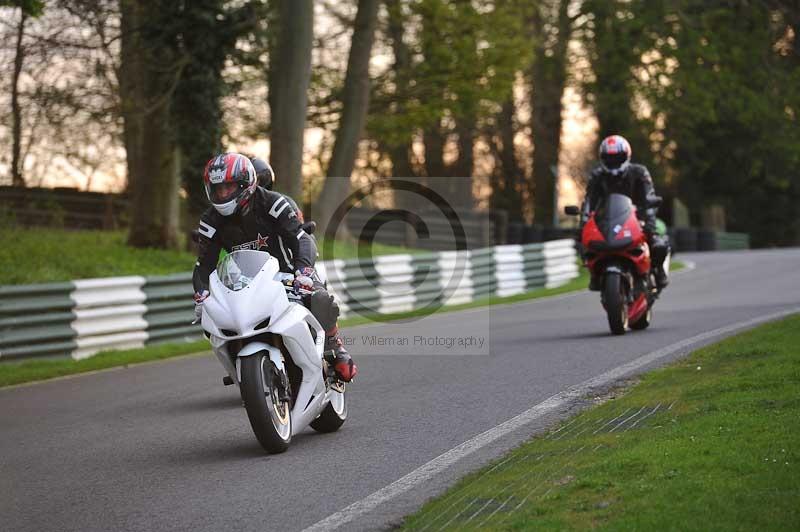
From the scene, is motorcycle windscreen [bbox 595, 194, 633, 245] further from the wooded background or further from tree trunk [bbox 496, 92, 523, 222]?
tree trunk [bbox 496, 92, 523, 222]

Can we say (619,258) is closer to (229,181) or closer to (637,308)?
(637,308)

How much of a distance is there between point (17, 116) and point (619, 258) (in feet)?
43.8

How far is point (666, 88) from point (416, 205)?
8.63 metres

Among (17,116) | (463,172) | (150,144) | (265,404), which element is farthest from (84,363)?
(463,172)

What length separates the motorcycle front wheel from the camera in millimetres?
7496

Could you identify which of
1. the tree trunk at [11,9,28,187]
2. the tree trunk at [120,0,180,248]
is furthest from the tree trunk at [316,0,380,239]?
the tree trunk at [11,9,28,187]

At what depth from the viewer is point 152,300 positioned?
1628 centimetres

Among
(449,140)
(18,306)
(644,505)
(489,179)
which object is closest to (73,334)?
(18,306)

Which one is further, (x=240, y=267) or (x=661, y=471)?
(x=240, y=267)

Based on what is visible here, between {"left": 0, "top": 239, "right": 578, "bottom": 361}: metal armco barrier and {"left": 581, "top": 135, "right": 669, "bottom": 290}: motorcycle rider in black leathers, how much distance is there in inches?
191

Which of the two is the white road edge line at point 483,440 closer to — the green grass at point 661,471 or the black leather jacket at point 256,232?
the green grass at point 661,471

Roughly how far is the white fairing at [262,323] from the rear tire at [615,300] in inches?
242

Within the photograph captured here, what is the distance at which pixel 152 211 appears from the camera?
2444 centimetres

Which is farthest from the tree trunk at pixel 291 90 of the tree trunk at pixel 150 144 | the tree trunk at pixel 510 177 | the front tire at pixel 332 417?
the tree trunk at pixel 510 177
